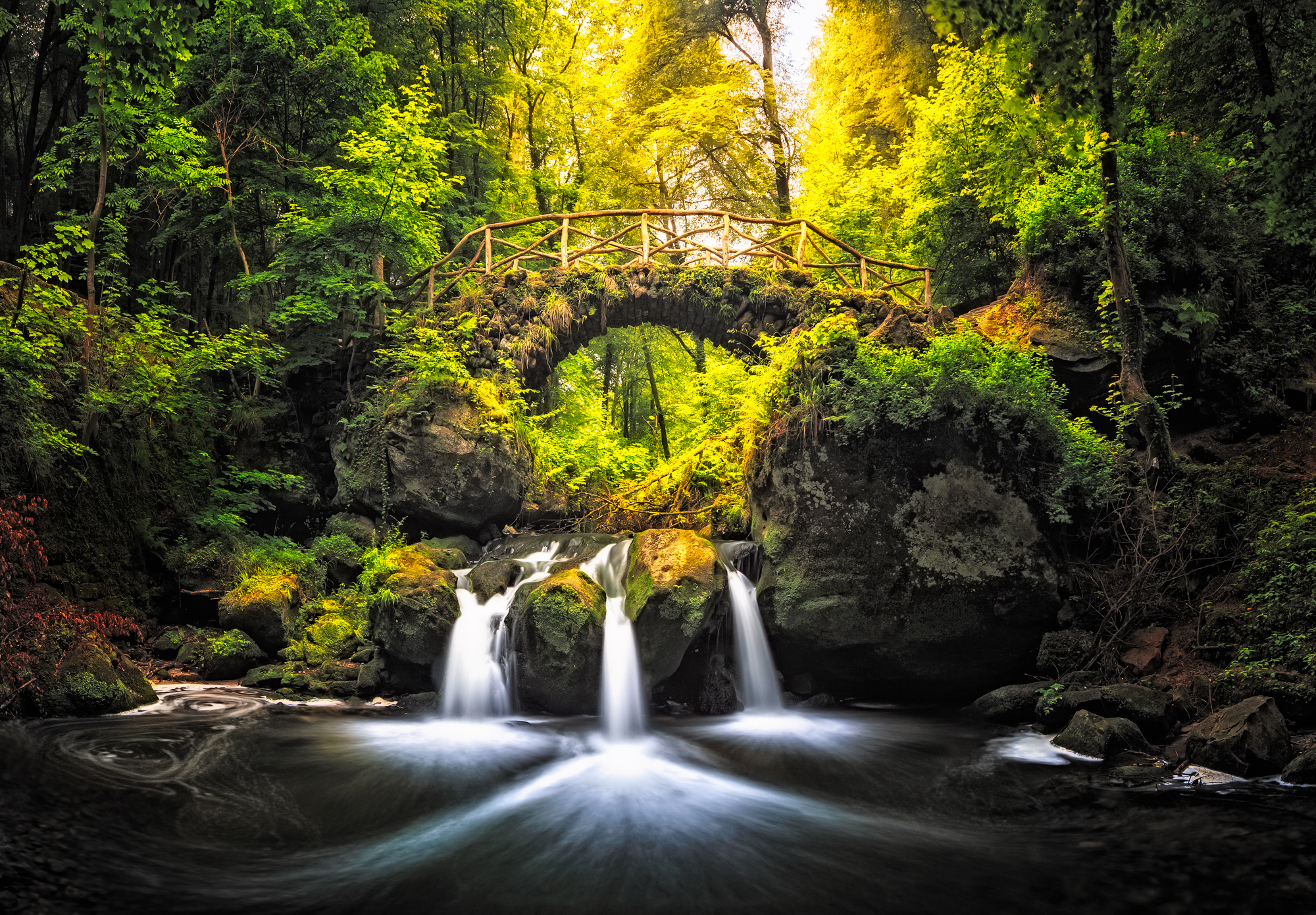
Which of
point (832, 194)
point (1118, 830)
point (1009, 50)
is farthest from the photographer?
point (832, 194)

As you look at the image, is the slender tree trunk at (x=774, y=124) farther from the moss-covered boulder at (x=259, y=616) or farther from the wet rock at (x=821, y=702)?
the moss-covered boulder at (x=259, y=616)

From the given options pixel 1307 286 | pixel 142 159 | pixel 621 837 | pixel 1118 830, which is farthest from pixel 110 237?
pixel 1307 286

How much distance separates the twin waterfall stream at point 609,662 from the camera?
7617mm

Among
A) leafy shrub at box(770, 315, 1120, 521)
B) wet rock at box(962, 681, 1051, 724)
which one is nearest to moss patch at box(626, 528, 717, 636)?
leafy shrub at box(770, 315, 1120, 521)

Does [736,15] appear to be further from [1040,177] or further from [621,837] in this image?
[621,837]

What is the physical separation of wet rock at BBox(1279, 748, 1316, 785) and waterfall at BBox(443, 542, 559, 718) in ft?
22.8

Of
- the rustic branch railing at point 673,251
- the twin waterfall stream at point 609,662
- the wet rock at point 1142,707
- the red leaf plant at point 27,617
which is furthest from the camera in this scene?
the rustic branch railing at point 673,251

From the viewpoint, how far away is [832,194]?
16594 mm

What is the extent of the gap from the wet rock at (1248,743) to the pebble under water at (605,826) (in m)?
0.24

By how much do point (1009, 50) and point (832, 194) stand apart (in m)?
13.4

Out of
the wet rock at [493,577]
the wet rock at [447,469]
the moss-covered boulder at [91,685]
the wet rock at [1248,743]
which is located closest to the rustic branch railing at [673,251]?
the wet rock at [447,469]

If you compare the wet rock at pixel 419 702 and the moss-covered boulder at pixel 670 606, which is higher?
the moss-covered boulder at pixel 670 606

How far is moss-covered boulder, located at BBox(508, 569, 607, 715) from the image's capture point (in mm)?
7660

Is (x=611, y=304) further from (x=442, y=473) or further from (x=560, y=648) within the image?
(x=560, y=648)
